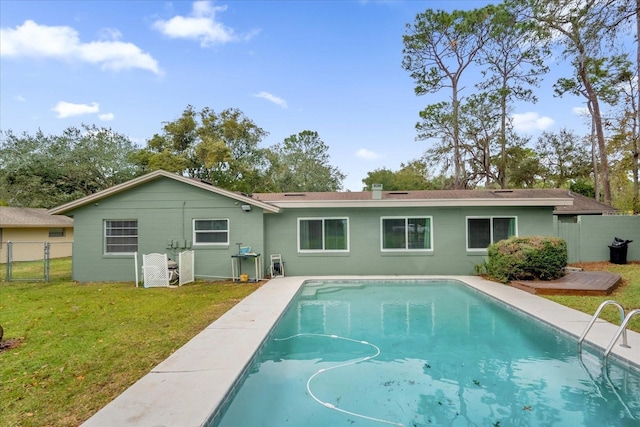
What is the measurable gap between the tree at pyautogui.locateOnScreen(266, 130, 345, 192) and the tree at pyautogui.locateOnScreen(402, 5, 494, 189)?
1196 cm

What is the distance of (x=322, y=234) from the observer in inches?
429

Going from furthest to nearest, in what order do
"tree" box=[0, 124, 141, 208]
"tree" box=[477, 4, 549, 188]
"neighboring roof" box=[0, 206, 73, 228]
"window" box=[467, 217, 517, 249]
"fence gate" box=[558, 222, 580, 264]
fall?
"tree" box=[0, 124, 141, 208] < "tree" box=[477, 4, 549, 188] < "neighboring roof" box=[0, 206, 73, 228] < "fence gate" box=[558, 222, 580, 264] < "window" box=[467, 217, 517, 249]

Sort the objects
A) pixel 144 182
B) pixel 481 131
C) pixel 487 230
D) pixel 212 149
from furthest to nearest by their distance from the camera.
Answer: pixel 212 149
pixel 481 131
pixel 487 230
pixel 144 182

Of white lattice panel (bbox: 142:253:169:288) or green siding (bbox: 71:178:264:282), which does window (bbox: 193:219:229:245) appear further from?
white lattice panel (bbox: 142:253:169:288)

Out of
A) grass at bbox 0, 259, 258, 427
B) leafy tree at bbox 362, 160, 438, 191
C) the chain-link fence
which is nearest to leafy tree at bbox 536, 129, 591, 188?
leafy tree at bbox 362, 160, 438, 191

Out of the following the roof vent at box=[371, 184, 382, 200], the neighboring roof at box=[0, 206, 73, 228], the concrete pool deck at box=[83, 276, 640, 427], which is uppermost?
the roof vent at box=[371, 184, 382, 200]

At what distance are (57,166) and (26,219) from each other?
7099 mm

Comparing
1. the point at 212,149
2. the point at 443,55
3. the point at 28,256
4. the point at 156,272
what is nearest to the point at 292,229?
the point at 156,272

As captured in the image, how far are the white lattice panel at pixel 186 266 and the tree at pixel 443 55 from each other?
58.3 ft

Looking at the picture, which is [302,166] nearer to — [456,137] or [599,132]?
[456,137]

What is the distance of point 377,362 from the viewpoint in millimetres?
4453

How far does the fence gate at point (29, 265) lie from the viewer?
10.3 m

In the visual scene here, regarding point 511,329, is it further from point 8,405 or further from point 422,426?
point 8,405

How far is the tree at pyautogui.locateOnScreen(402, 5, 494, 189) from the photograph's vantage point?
70.6ft
